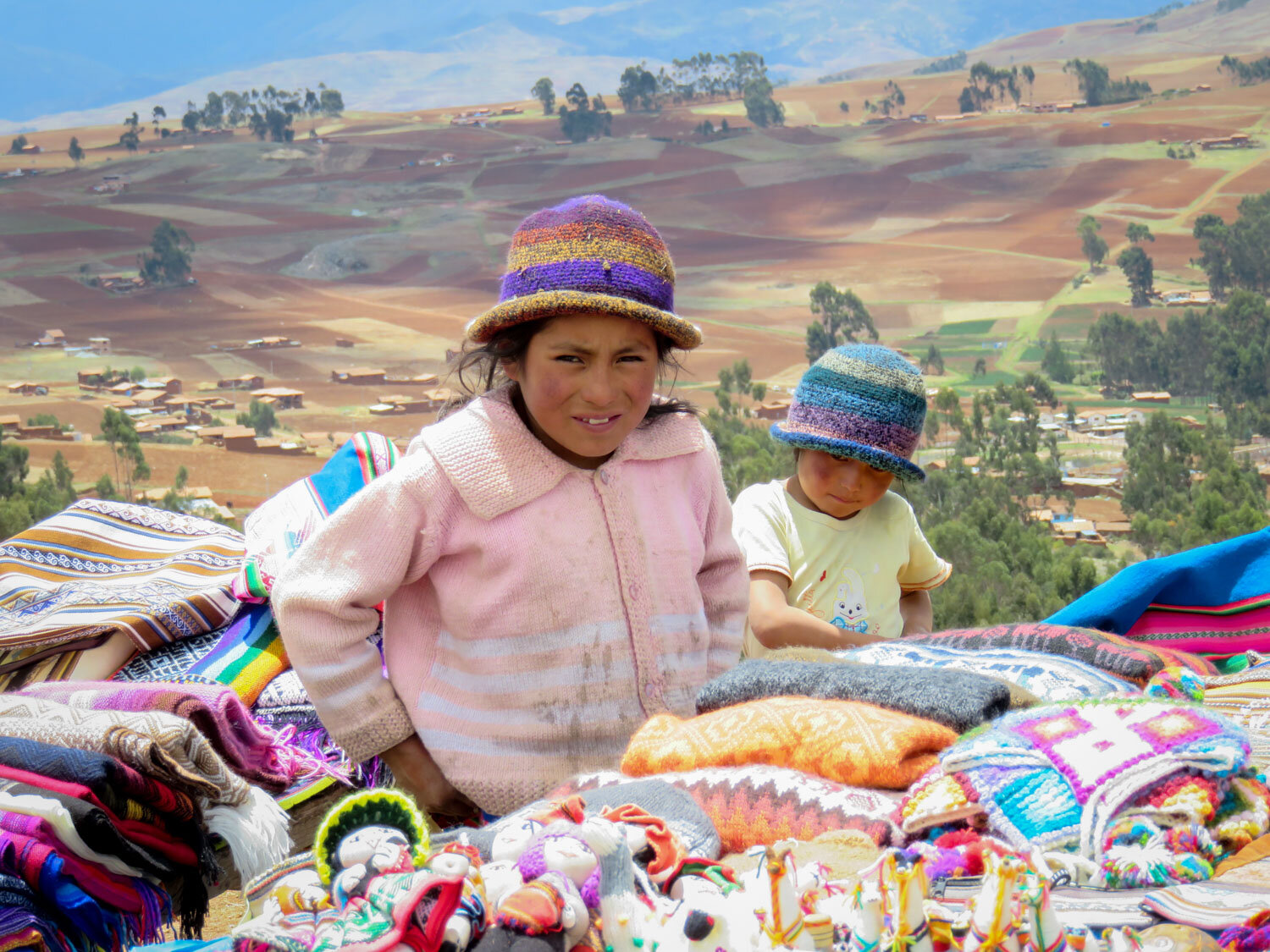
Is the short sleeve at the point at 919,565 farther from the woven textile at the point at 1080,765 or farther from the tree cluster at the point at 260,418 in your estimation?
the tree cluster at the point at 260,418

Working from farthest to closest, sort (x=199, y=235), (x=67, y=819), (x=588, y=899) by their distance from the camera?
1. (x=199, y=235)
2. (x=67, y=819)
3. (x=588, y=899)

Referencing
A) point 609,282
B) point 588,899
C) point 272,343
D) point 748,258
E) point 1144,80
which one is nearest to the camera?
point 588,899

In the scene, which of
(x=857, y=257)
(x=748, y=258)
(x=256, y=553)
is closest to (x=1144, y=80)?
(x=857, y=257)

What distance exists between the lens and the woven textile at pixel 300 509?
253 centimetres

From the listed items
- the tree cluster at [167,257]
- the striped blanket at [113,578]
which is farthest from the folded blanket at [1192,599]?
the tree cluster at [167,257]

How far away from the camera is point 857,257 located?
2483 centimetres

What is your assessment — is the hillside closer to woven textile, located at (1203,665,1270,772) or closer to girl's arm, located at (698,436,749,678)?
girl's arm, located at (698,436,749,678)

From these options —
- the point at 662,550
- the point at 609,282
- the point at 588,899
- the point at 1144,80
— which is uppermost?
the point at 1144,80

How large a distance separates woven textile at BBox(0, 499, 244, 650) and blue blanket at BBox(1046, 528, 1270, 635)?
1.93m

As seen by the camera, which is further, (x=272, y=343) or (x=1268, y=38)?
(x=1268, y=38)

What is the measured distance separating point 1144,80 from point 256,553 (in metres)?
29.6

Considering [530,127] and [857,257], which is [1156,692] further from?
[530,127]

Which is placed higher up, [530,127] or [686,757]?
[530,127]

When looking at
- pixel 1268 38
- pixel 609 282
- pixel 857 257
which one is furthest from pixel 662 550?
pixel 1268 38
